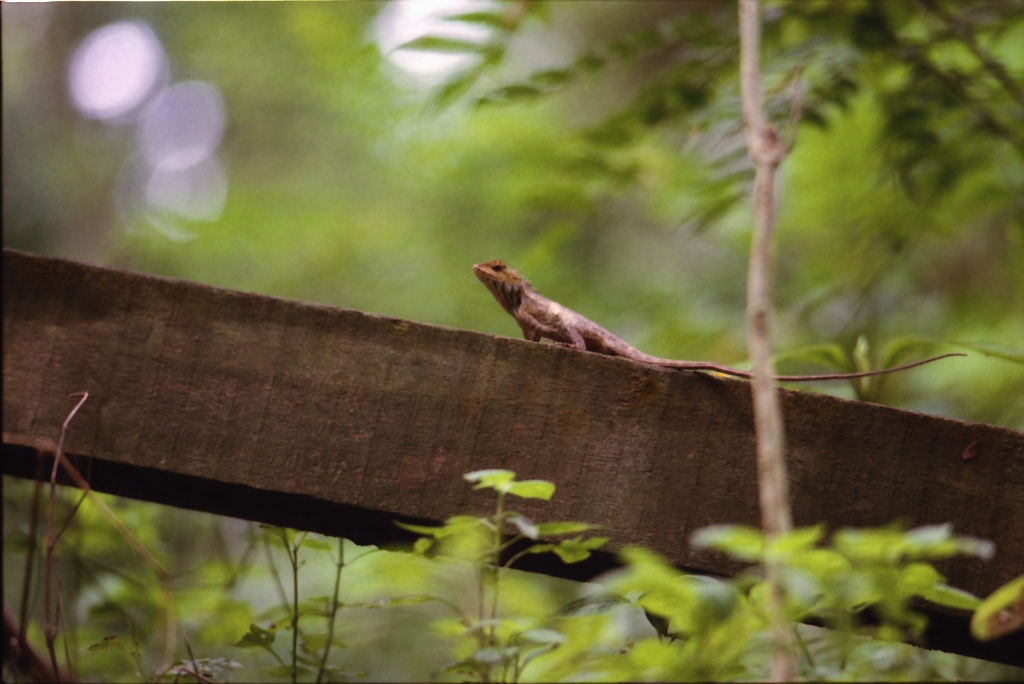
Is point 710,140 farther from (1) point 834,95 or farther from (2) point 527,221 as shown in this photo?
(1) point 834,95

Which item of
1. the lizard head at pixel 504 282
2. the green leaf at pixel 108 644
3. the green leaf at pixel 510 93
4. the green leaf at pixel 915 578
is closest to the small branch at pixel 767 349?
the green leaf at pixel 915 578

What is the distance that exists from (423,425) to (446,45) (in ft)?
5.74

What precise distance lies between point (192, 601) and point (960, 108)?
4.05 m

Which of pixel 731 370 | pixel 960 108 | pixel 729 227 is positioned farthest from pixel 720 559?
pixel 729 227

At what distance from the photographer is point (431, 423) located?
150 centimetres

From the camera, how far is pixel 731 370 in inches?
64.3

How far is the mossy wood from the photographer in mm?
1468

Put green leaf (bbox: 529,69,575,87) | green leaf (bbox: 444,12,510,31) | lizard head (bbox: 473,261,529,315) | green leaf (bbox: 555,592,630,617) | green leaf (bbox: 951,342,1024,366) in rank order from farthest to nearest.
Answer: lizard head (bbox: 473,261,529,315)
green leaf (bbox: 529,69,575,87)
green leaf (bbox: 444,12,510,31)
green leaf (bbox: 951,342,1024,366)
green leaf (bbox: 555,592,630,617)

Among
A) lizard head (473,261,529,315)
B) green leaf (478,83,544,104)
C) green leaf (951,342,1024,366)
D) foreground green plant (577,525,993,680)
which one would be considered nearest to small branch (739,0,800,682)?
foreground green plant (577,525,993,680)

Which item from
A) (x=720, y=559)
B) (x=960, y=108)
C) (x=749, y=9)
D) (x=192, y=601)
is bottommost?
(x=192, y=601)

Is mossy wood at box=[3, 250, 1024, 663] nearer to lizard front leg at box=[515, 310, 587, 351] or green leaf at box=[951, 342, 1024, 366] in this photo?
green leaf at box=[951, 342, 1024, 366]

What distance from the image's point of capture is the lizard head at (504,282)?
9.46ft

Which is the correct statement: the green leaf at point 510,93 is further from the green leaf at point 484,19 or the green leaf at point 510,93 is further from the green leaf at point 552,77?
the green leaf at point 484,19

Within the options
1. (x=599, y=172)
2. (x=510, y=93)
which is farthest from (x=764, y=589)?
(x=599, y=172)
